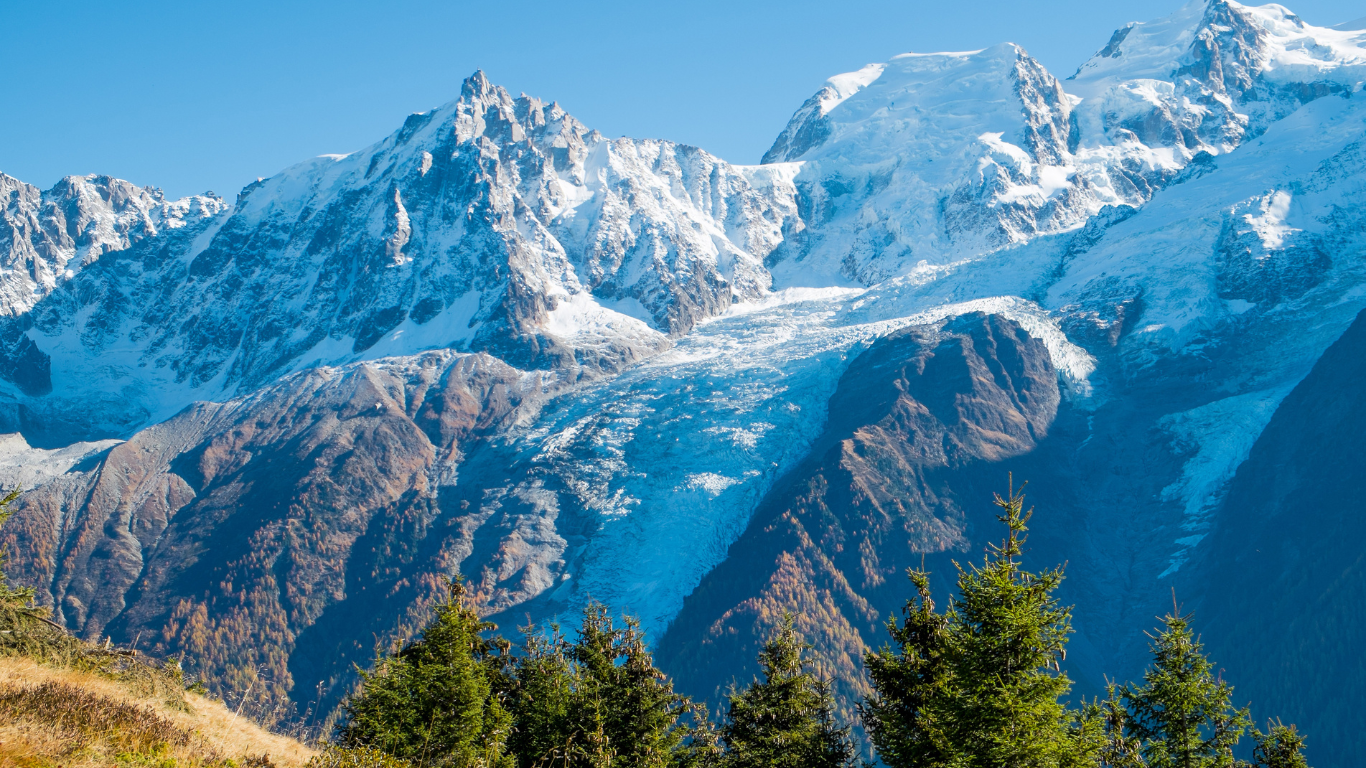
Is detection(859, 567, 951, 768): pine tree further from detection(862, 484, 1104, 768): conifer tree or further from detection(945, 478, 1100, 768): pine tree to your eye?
detection(945, 478, 1100, 768): pine tree

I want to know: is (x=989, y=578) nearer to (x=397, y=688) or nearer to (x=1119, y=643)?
(x=397, y=688)

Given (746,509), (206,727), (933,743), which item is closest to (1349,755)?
(746,509)

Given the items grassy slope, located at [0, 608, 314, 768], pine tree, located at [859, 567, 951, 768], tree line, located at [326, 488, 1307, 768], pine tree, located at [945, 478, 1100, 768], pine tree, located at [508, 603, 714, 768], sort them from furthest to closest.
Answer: pine tree, located at [508, 603, 714, 768]
pine tree, located at [859, 567, 951, 768]
tree line, located at [326, 488, 1307, 768]
pine tree, located at [945, 478, 1100, 768]
grassy slope, located at [0, 608, 314, 768]

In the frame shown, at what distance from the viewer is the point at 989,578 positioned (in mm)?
19609

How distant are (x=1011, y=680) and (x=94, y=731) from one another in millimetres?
16747

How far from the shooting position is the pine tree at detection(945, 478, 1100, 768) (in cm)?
1866

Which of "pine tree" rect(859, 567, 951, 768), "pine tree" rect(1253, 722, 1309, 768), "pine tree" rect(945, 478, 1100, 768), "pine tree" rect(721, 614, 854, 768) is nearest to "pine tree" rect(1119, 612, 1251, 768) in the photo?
"pine tree" rect(1253, 722, 1309, 768)

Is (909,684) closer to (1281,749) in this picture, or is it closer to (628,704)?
(628,704)

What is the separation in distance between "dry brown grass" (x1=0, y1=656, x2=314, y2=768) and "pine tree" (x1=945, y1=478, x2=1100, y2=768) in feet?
43.9

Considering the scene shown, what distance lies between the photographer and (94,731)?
14.6 meters

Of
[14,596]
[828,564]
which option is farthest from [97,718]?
[828,564]

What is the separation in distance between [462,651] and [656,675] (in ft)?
23.2

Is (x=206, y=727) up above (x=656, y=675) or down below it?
above

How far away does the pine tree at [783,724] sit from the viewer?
98.4 feet
